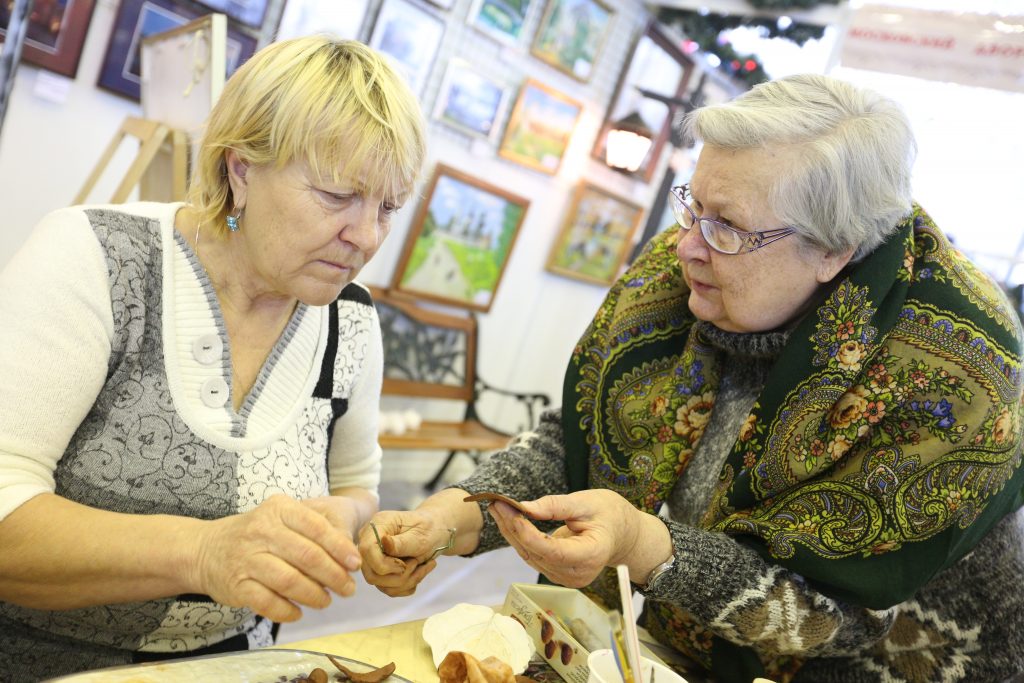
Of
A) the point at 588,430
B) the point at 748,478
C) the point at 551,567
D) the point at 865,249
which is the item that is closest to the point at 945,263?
the point at 865,249

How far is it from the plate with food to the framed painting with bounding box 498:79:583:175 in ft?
16.0

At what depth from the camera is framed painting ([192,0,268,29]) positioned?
3973 millimetres

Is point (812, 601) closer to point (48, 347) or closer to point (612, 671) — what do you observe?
point (612, 671)

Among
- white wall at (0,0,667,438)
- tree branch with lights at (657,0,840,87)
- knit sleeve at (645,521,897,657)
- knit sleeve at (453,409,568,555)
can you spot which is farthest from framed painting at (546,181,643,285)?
knit sleeve at (645,521,897,657)

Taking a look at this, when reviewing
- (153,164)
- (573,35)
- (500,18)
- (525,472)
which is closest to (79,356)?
(525,472)

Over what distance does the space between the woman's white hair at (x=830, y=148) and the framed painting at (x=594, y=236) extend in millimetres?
4832

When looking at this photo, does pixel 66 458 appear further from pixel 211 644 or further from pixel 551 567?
pixel 551 567

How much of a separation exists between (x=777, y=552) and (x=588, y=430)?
538 millimetres

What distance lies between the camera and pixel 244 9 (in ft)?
13.4

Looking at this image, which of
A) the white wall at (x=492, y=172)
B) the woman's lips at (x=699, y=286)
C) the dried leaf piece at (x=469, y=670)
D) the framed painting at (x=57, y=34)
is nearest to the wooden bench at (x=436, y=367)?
the white wall at (x=492, y=172)

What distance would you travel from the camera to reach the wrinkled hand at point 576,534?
141 cm

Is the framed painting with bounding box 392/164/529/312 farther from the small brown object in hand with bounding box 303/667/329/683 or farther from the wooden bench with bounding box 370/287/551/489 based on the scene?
the small brown object in hand with bounding box 303/667/329/683

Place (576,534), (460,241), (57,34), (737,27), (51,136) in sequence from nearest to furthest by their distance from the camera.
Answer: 1. (576,534)
2. (57,34)
3. (51,136)
4. (460,241)
5. (737,27)

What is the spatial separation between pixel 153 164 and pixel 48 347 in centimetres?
176
